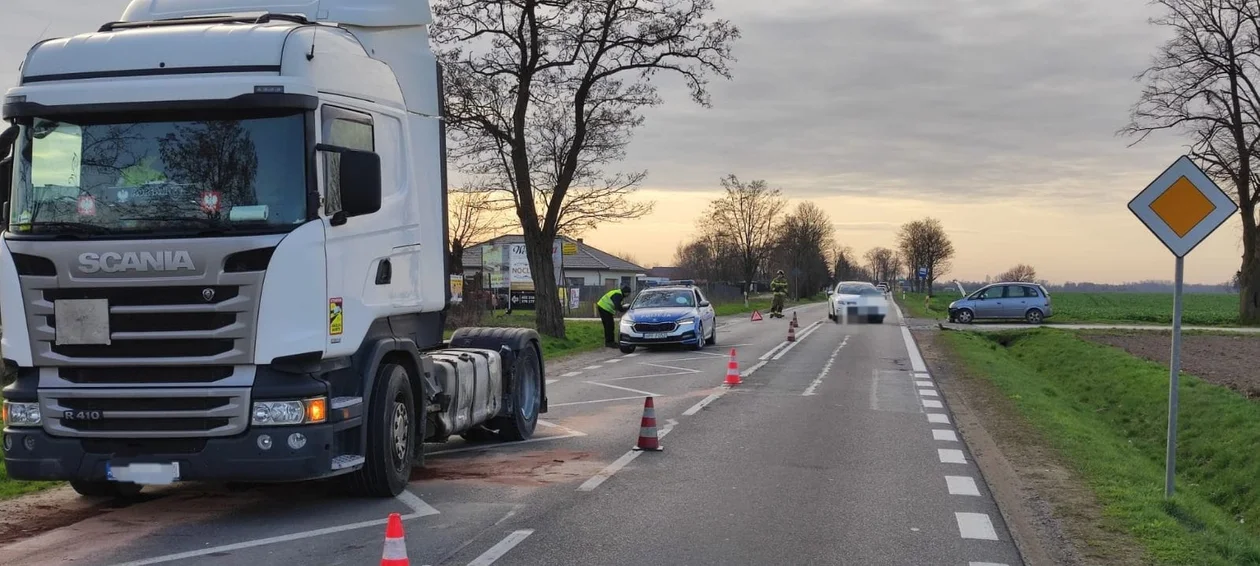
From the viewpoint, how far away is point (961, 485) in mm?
9242

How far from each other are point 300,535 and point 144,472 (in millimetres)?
1074

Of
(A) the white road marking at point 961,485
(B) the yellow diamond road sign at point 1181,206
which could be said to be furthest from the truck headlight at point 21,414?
(B) the yellow diamond road sign at point 1181,206

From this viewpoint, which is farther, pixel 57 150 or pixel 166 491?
pixel 166 491

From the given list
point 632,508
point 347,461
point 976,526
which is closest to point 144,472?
point 347,461

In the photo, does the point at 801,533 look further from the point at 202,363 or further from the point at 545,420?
the point at 545,420

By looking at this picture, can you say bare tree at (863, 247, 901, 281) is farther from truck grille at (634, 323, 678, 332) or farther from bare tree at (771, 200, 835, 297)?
truck grille at (634, 323, 678, 332)

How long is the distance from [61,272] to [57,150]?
0.82m

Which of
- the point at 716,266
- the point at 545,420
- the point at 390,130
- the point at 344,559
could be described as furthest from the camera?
the point at 716,266

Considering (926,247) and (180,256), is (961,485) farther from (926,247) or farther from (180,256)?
(926,247)

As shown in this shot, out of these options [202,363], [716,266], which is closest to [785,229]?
[716,266]

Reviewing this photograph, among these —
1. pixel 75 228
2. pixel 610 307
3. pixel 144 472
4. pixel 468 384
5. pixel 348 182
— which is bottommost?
pixel 144 472

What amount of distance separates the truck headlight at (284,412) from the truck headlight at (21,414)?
1467mm

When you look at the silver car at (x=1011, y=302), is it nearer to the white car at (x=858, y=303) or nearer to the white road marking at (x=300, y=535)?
the white car at (x=858, y=303)

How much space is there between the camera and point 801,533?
741cm
